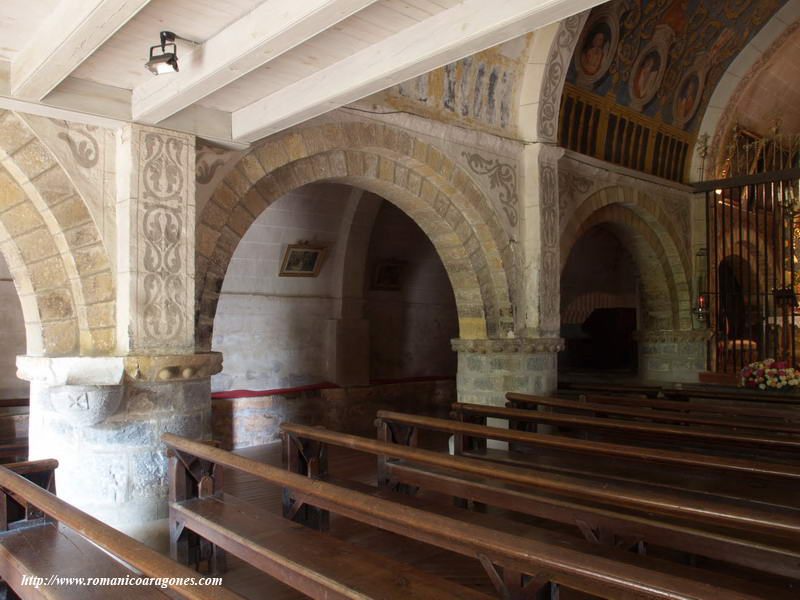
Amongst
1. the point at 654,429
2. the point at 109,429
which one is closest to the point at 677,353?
the point at 654,429

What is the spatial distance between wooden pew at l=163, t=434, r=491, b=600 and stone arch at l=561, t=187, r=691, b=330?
6.39 metres

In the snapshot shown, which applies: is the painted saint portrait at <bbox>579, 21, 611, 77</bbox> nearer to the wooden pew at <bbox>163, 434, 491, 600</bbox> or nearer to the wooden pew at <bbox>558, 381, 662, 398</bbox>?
the wooden pew at <bbox>558, 381, 662, 398</bbox>

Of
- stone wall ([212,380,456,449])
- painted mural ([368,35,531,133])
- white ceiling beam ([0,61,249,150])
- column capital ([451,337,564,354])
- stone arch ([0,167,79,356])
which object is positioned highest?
painted mural ([368,35,531,133])

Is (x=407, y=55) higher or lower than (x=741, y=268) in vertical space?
higher

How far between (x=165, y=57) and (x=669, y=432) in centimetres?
364

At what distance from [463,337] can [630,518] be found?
3895mm

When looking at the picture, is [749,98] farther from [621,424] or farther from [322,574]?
[322,574]

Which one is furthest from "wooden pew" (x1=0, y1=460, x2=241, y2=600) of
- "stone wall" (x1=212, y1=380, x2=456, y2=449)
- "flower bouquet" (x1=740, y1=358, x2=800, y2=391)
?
"flower bouquet" (x1=740, y1=358, x2=800, y2=391)

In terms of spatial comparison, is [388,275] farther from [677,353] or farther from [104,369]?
[104,369]

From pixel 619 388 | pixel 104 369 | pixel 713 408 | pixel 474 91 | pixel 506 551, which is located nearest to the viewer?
pixel 506 551

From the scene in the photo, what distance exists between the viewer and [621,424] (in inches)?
178

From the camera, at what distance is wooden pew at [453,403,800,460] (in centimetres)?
415

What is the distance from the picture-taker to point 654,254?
9680mm

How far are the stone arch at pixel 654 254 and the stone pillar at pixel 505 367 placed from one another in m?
2.56
